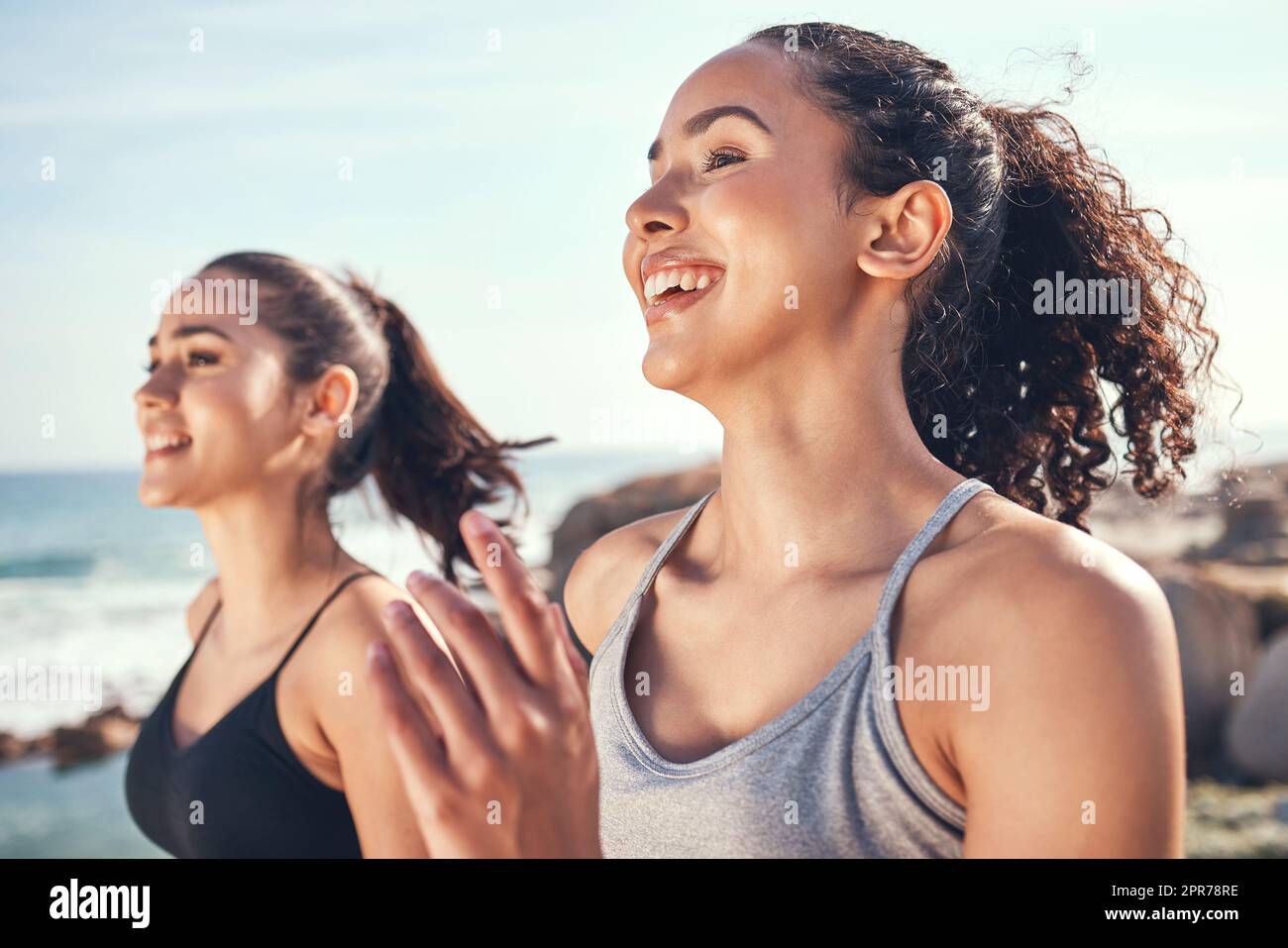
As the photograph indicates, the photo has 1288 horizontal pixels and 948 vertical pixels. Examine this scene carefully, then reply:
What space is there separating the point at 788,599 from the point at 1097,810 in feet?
1.49

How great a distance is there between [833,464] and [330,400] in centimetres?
127

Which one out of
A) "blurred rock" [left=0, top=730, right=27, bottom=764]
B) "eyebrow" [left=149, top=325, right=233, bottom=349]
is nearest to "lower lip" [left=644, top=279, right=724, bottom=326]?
"eyebrow" [left=149, top=325, right=233, bottom=349]

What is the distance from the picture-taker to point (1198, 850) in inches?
172

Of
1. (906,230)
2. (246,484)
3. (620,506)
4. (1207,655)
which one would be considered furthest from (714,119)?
(620,506)

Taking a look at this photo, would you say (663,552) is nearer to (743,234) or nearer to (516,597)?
(743,234)

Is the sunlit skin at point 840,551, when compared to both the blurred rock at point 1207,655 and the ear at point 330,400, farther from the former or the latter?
the blurred rock at point 1207,655

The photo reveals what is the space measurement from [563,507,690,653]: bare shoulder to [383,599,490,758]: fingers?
0.83 metres

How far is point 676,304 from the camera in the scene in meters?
1.44

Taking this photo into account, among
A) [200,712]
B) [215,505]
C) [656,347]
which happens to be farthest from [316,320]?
[656,347]

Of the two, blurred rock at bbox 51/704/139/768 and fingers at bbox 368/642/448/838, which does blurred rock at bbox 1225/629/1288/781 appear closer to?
fingers at bbox 368/642/448/838

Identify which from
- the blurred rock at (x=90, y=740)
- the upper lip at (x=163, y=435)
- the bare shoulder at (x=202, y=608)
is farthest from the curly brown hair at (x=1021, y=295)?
the blurred rock at (x=90, y=740)

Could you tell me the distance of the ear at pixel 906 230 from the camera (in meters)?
1.44

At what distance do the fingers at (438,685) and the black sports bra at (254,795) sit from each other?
1228 millimetres

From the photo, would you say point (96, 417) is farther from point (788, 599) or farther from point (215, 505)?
point (788, 599)
